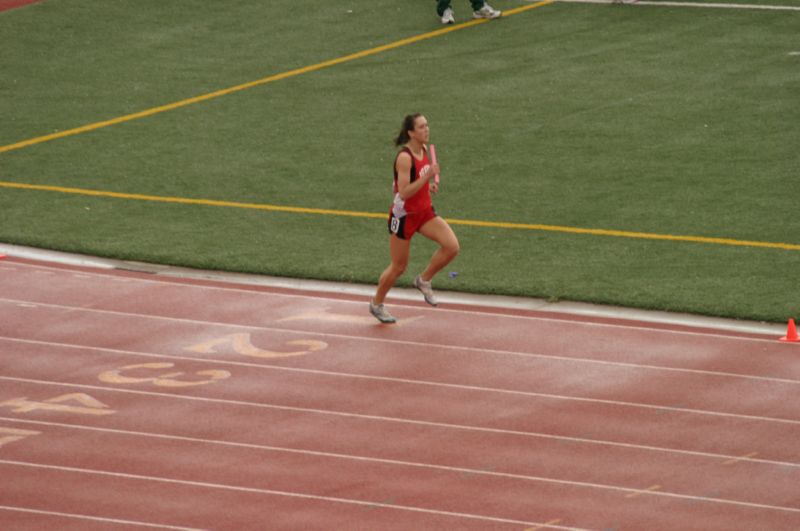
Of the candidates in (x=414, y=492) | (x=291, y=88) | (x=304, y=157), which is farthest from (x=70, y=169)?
(x=414, y=492)

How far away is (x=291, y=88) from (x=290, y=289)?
29.0ft

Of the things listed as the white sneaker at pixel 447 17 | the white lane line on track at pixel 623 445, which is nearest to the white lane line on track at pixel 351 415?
the white lane line on track at pixel 623 445

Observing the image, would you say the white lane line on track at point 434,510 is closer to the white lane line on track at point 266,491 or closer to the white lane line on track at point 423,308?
the white lane line on track at point 266,491

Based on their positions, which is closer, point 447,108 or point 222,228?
point 222,228

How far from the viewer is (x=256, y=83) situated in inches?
969

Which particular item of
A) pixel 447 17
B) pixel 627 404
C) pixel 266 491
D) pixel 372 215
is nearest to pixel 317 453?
pixel 266 491

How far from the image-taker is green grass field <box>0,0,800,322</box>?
54.2 ft

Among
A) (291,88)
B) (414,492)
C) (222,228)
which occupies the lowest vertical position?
(414,492)

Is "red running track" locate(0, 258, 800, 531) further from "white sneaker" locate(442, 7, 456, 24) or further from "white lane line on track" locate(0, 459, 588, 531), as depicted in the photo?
"white sneaker" locate(442, 7, 456, 24)

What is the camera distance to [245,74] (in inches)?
991

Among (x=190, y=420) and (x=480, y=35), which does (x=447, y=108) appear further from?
(x=190, y=420)

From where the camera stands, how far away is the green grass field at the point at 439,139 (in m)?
16.5

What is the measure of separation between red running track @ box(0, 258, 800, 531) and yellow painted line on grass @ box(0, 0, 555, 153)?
699 cm

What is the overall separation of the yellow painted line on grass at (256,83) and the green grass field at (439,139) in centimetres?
14
